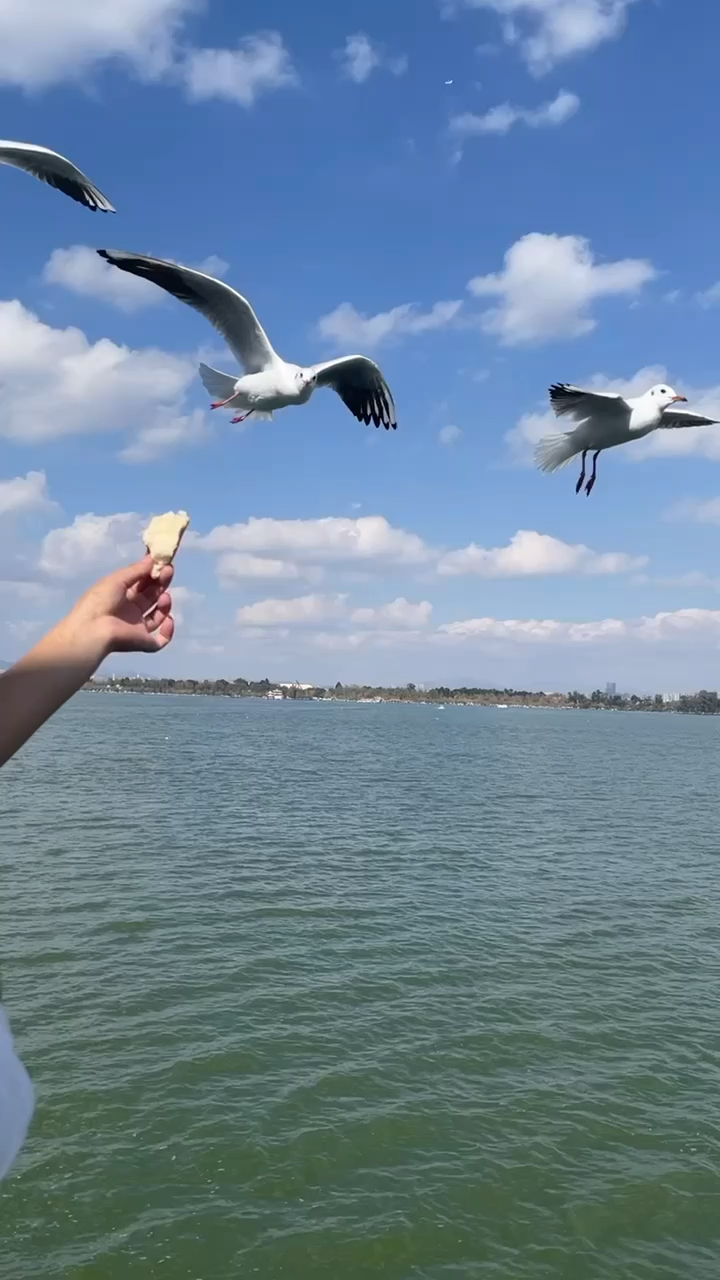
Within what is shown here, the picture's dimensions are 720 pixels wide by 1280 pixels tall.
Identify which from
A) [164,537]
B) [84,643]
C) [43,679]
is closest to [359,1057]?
[164,537]

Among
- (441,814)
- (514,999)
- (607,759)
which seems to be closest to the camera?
(514,999)

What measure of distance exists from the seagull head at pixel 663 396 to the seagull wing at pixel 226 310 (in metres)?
2.62

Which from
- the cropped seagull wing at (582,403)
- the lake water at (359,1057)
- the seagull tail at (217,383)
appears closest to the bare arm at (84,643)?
the seagull tail at (217,383)

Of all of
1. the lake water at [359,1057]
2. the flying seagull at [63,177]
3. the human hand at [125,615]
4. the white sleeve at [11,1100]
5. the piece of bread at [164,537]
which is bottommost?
the lake water at [359,1057]

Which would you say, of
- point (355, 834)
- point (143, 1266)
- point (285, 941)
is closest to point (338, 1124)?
point (143, 1266)

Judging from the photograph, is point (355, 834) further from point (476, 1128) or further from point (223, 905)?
point (476, 1128)

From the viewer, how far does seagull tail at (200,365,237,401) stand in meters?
6.10

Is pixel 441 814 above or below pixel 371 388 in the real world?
below

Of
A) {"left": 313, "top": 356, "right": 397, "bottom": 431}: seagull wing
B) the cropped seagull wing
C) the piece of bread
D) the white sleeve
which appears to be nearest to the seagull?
the cropped seagull wing

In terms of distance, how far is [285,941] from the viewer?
1892 centimetres

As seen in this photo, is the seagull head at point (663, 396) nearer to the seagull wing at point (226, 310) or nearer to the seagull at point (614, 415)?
the seagull at point (614, 415)

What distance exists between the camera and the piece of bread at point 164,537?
2.48 m

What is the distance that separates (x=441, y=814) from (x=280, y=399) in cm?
3425

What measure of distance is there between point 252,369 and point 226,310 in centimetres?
41
